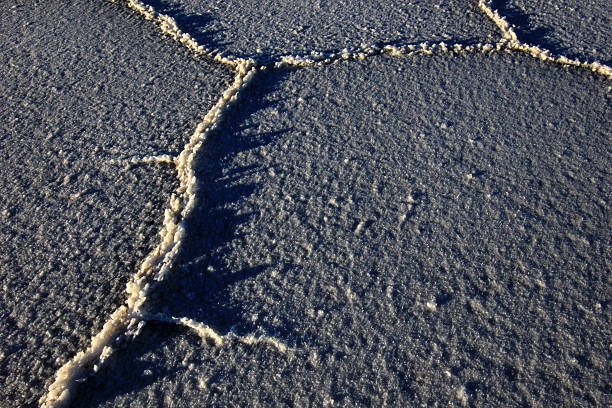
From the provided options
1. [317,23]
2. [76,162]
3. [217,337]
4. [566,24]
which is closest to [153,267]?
[217,337]

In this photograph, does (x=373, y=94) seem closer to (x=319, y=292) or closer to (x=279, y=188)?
(x=279, y=188)

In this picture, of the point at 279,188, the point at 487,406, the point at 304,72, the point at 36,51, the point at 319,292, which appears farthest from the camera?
the point at 36,51

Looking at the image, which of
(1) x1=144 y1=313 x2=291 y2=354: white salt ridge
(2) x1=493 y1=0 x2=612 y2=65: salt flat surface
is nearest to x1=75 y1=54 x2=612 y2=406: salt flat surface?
(1) x1=144 y1=313 x2=291 y2=354: white salt ridge

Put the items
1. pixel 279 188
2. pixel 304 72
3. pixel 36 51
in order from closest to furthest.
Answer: pixel 279 188 < pixel 304 72 < pixel 36 51

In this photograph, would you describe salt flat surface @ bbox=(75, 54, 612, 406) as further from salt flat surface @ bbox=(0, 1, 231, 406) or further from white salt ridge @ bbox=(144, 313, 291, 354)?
salt flat surface @ bbox=(0, 1, 231, 406)

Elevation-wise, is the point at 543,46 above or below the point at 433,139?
above

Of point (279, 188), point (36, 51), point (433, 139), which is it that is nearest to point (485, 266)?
point (433, 139)

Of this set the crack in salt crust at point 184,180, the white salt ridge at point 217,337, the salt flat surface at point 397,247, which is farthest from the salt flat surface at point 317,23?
the white salt ridge at point 217,337
